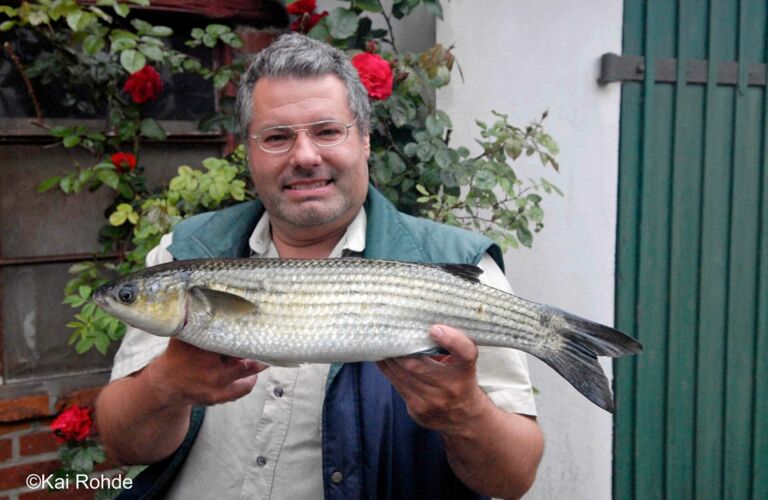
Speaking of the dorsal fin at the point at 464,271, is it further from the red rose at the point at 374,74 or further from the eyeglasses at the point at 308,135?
the red rose at the point at 374,74

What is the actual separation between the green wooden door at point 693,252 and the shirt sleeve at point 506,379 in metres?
1.87

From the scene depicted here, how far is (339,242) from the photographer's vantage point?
2377 millimetres

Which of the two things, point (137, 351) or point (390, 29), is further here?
point (390, 29)

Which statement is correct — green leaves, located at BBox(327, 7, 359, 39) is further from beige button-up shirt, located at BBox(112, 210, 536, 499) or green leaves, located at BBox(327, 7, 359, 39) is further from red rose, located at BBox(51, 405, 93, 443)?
red rose, located at BBox(51, 405, 93, 443)

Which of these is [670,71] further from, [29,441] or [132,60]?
[29,441]

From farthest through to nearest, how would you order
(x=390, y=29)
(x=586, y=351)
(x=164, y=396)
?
(x=390, y=29) < (x=164, y=396) < (x=586, y=351)

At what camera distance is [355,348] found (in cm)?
174

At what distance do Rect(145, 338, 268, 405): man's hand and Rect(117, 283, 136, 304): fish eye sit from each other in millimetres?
151

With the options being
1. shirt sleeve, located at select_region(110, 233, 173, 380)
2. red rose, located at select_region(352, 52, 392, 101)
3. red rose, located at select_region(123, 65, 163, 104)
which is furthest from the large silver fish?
red rose, located at select_region(123, 65, 163, 104)

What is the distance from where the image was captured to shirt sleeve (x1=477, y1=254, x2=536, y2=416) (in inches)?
84.2

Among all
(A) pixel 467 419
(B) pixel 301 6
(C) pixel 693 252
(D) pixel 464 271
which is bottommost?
(A) pixel 467 419

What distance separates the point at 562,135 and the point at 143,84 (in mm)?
2070

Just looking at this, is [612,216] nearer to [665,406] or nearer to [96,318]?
[665,406]

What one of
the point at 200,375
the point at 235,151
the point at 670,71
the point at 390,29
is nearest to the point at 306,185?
the point at 200,375
